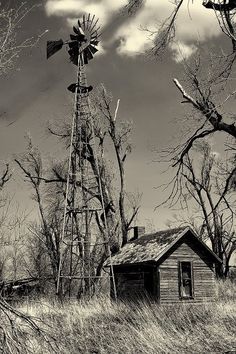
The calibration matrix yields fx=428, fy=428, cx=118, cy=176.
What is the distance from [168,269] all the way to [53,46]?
11.5 meters

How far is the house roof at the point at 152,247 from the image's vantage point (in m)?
19.4

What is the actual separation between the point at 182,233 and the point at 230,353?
11.3 metres

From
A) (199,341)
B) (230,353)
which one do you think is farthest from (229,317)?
(230,353)

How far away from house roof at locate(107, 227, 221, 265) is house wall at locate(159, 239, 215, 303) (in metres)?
0.49

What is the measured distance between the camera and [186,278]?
67.3 feet

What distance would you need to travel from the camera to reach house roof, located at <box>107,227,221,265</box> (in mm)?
19369

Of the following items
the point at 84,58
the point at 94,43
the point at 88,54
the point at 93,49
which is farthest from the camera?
the point at 84,58

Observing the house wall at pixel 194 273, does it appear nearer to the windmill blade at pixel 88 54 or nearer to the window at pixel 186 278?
the window at pixel 186 278

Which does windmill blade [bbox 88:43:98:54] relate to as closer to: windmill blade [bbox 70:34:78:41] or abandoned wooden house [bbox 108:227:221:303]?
windmill blade [bbox 70:34:78:41]

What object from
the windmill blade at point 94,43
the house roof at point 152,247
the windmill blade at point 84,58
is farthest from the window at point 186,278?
the windmill blade at point 94,43

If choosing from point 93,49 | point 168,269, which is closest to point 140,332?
point 168,269

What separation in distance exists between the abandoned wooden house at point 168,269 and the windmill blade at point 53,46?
1009 centimetres

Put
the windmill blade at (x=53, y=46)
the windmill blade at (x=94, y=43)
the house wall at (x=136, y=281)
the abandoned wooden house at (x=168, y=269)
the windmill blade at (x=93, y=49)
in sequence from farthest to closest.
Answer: the house wall at (x=136, y=281)
the abandoned wooden house at (x=168, y=269)
the windmill blade at (x=53, y=46)
the windmill blade at (x=93, y=49)
the windmill blade at (x=94, y=43)

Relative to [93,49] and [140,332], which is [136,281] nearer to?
[140,332]
